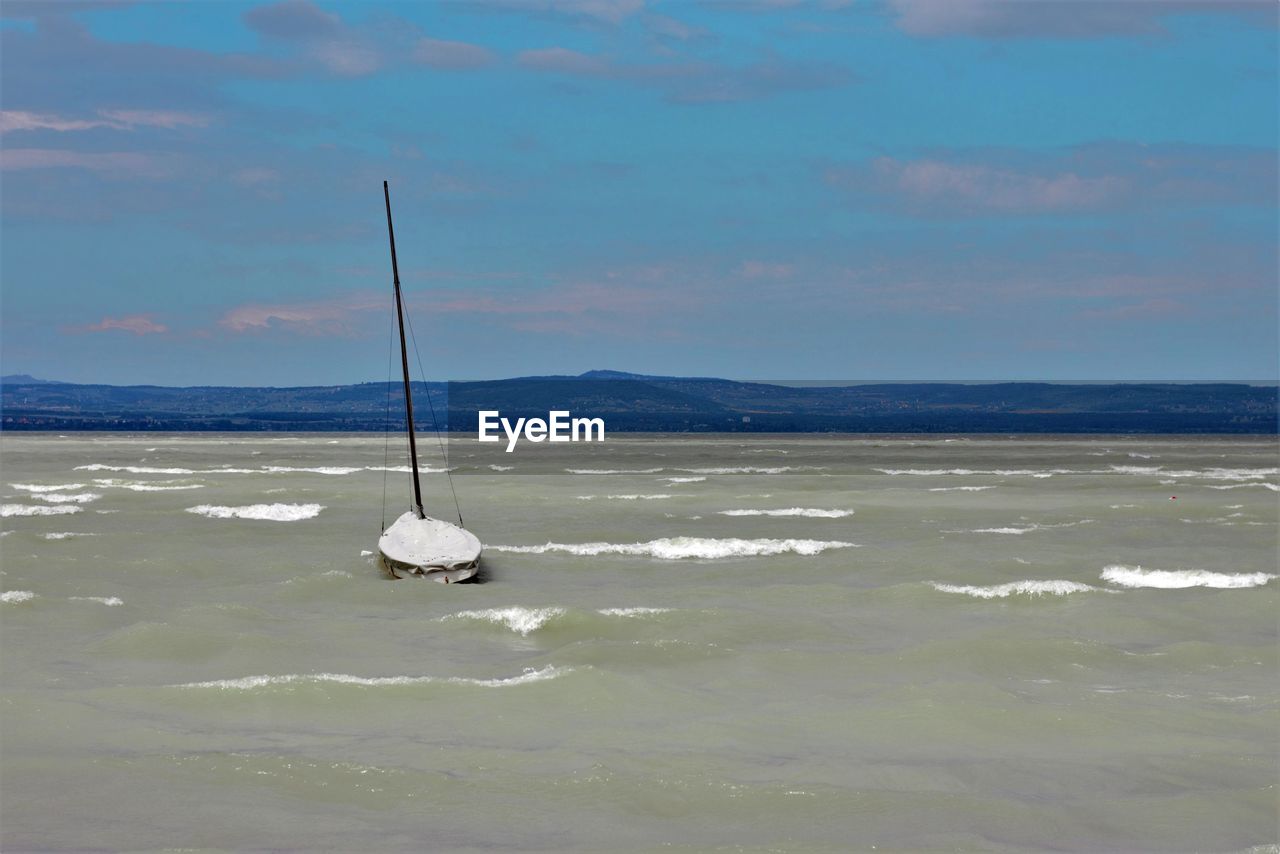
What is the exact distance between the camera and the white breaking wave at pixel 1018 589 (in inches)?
1177

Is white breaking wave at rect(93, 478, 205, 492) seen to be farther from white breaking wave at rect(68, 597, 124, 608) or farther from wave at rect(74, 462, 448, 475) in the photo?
white breaking wave at rect(68, 597, 124, 608)

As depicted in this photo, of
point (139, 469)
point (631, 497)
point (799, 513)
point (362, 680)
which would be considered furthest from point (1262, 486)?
point (139, 469)

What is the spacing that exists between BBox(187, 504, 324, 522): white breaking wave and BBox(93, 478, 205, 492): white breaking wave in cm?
1249

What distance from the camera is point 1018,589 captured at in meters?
30.3

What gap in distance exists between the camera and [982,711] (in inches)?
726

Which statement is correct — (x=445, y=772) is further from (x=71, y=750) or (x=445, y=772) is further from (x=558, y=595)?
(x=558, y=595)

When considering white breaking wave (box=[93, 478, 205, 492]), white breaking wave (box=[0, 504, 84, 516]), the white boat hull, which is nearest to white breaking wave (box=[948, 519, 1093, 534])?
the white boat hull

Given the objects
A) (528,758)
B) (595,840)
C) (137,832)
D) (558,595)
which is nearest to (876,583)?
(558,595)

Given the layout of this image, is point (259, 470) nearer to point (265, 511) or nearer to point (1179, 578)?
point (265, 511)

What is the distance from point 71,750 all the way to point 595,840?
7417 millimetres

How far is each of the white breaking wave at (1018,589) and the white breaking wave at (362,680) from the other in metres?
12.8

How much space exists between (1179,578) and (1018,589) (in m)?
5.81

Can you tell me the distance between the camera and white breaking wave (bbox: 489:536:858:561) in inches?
1532

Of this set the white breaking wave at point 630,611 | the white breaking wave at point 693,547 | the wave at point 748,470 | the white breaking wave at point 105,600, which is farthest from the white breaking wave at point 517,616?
the wave at point 748,470
